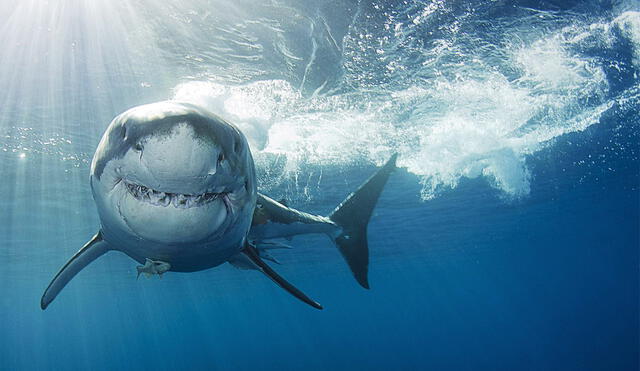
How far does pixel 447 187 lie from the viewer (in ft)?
68.5

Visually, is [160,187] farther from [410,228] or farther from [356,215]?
[410,228]

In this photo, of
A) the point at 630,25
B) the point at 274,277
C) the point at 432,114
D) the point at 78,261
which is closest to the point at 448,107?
the point at 432,114

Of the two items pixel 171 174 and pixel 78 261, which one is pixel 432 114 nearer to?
pixel 78 261

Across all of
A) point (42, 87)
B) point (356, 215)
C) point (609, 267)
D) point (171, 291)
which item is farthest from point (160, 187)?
point (609, 267)

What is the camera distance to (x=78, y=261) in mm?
4445

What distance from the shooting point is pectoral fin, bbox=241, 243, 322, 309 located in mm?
3615

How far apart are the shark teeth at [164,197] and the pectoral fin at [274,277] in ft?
5.08

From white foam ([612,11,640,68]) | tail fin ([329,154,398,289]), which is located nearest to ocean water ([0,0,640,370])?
white foam ([612,11,640,68])

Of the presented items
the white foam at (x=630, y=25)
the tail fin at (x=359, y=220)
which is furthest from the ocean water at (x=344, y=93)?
the tail fin at (x=359, y=220)

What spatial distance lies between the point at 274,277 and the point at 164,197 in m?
1.69

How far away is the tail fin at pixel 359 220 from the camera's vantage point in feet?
23.1

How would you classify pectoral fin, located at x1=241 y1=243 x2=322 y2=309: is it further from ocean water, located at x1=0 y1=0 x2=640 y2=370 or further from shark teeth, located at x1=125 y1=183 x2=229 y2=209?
ocean water, located at x1=0 y1=0 x2=640 y2=370

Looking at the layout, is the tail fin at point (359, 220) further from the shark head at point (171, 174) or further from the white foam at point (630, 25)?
the white foam at point (630, 25)

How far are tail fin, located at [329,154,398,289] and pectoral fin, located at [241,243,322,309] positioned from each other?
336 cm
